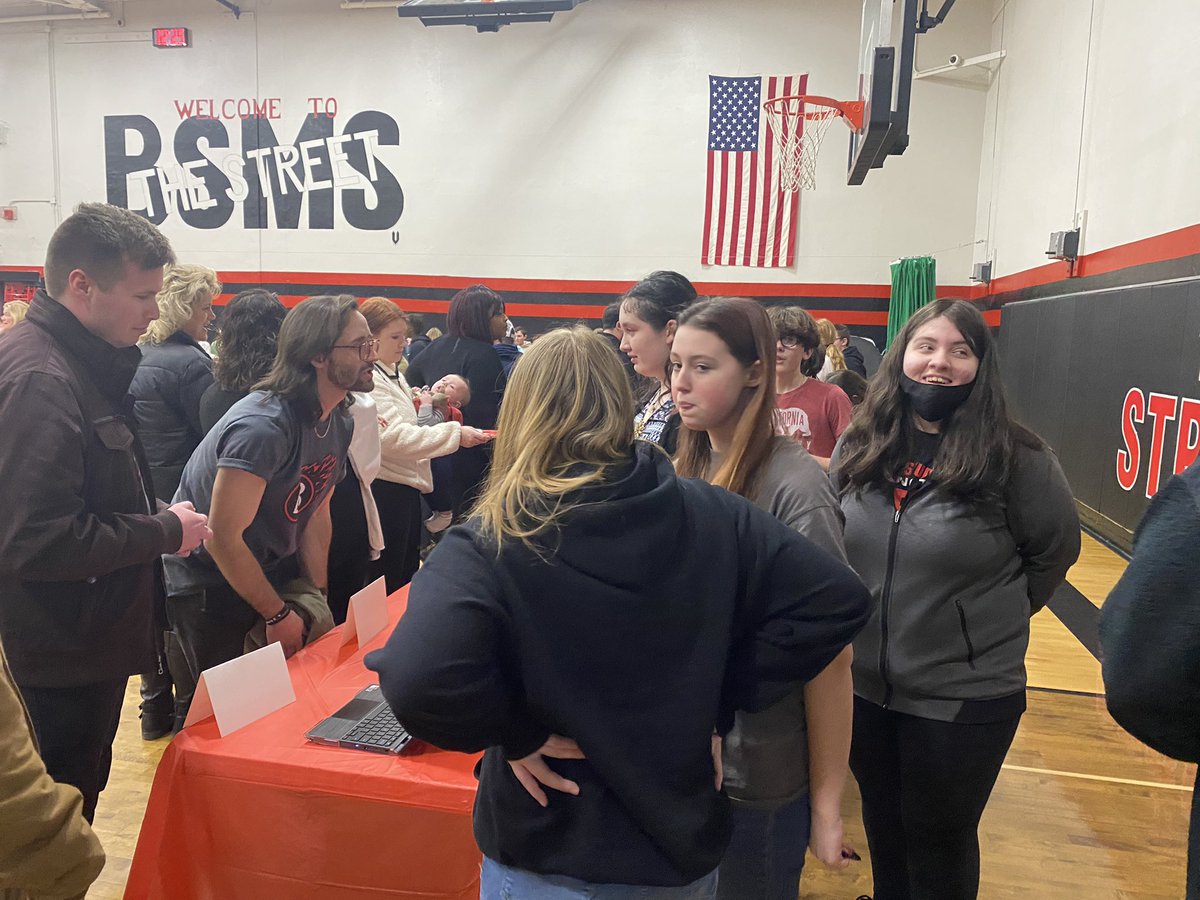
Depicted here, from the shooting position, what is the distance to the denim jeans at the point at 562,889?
3.59 feet

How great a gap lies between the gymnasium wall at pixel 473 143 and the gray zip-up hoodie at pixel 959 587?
27.1ft

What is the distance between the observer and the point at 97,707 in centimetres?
183

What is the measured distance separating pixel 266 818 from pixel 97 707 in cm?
54

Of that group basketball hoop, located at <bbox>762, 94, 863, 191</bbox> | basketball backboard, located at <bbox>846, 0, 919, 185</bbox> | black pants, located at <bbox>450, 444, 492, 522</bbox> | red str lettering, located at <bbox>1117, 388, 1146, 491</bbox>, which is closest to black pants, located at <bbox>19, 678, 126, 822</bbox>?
black pants, located at <bbox>450, 444, 492, 522</bbox>

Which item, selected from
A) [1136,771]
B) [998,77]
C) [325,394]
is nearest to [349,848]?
[325,394]

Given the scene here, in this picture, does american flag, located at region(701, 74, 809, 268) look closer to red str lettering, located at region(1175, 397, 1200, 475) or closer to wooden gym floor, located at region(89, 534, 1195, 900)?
red str lettering, located at region(1175, 397, 1200, 475)

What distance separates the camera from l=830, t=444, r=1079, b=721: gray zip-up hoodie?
174 centimetres

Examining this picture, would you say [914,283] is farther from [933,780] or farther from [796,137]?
[933,780]

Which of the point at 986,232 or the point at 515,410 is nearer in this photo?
the point at 515,410

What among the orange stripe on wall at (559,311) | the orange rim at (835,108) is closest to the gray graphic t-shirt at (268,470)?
the orange rim at (835,108)

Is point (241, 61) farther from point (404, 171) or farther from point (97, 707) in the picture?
point (97, 707)

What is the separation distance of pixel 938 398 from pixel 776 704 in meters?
0.84

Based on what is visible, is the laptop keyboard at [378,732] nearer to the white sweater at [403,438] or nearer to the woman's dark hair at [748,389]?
the woman's dark hair at [748,389]

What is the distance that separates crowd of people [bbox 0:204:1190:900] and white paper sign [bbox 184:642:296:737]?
264 mm
